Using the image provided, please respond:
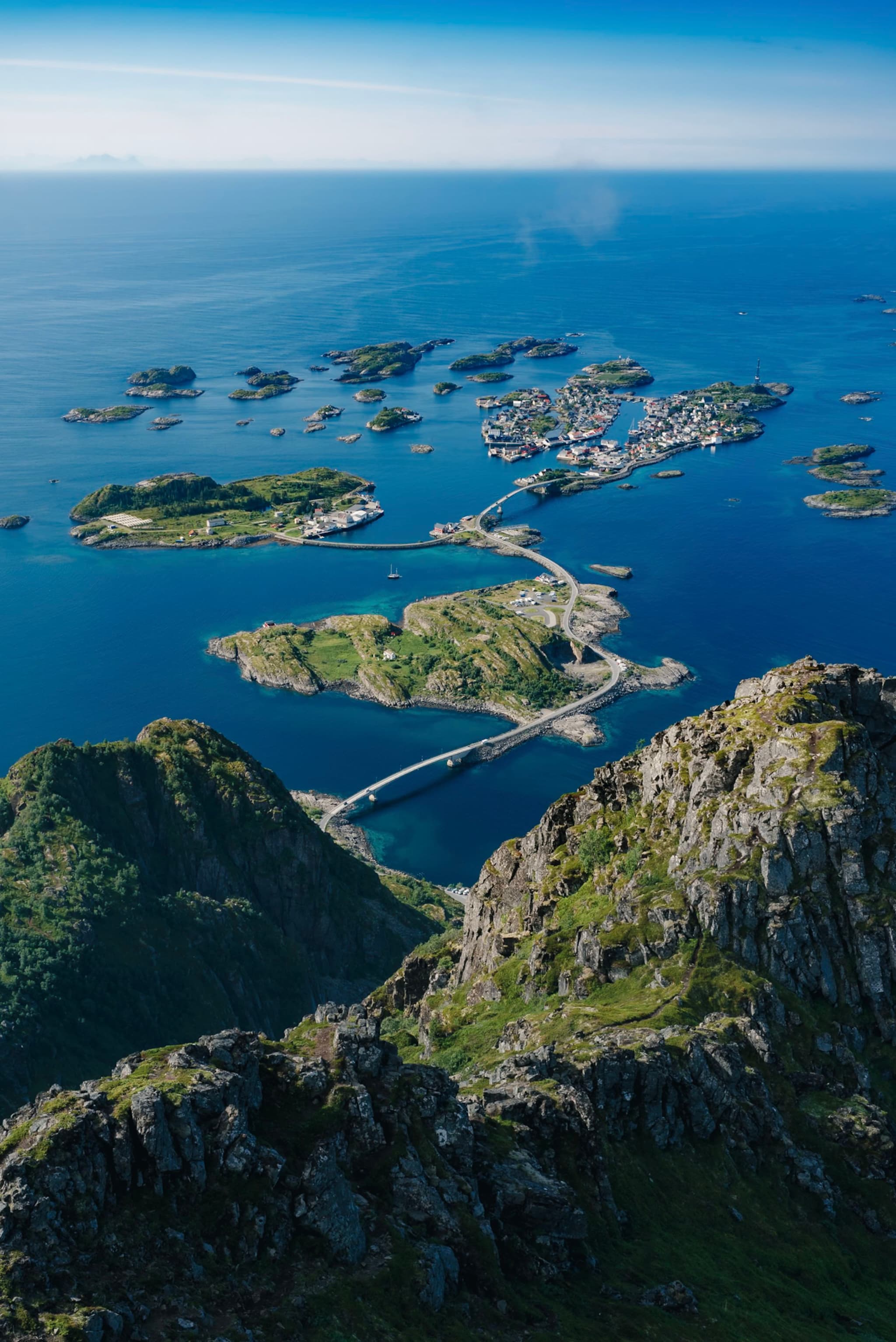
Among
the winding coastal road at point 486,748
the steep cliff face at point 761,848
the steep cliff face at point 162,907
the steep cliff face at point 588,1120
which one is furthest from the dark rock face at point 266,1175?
the winding coastal road at point 486,748

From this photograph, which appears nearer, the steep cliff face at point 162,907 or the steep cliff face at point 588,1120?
the steep cliff face at point 588,1120

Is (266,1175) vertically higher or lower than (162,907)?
higher

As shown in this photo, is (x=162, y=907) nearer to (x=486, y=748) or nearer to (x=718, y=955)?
(x=718, y=955)

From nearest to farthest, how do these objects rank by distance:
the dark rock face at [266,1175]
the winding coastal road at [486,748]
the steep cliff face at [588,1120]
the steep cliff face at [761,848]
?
the dark rock face at [266,1175], the steep cliff face at [588,1120], the steep cliff face at [761,848], the winding coastal road at [486,748]

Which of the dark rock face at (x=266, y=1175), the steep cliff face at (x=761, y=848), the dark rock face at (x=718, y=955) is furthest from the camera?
the steep cliff face at (x=761, y=848)

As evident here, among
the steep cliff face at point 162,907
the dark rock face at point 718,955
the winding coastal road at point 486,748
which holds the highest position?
the dark rock face at point 718,955

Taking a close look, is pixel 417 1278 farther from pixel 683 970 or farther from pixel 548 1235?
pixel 683 970

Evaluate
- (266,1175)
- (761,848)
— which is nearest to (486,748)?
(761,848)

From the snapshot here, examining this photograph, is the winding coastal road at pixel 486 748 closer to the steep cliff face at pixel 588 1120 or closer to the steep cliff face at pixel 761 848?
the steep cliff face at pixel 588 1120

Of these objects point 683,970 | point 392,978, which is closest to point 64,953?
point 392,978

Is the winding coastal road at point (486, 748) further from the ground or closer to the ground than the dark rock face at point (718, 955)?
closer to the ground
